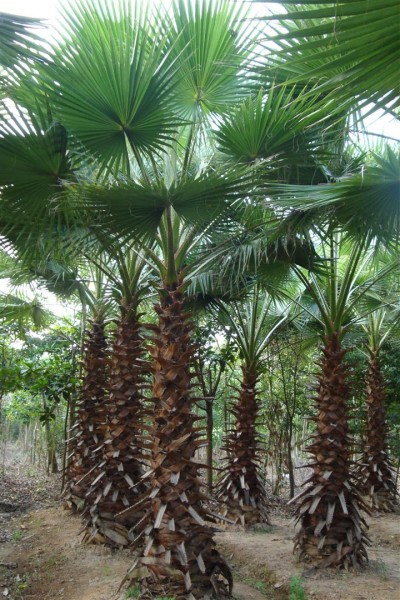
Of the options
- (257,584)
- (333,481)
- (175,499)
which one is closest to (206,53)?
(175,499)

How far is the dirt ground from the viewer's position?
17.4 feet

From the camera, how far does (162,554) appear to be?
448 cm

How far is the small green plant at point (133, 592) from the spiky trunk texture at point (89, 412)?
3.19 meters

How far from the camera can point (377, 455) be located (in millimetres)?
10398

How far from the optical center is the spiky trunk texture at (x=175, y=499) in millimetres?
4438

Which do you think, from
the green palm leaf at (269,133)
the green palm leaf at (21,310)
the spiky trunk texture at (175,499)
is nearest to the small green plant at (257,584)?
the spiky trunk texture at (175,499)

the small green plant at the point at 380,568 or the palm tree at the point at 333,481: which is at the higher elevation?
the palm tree at the point at 333,481

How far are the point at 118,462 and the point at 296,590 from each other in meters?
2.35

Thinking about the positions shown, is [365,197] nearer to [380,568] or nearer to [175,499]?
[175,499]

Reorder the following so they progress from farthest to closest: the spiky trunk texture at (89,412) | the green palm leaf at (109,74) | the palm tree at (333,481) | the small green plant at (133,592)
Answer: the spiky trunk texture at (89,412) → the palm tree at (333,481) → the small green plant at (133,592) → the green palm leaf at (109,74)

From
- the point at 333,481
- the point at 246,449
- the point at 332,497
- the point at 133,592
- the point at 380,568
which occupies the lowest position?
the point at 133,592

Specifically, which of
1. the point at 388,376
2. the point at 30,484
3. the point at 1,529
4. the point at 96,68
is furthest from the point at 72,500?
the point at 388,376

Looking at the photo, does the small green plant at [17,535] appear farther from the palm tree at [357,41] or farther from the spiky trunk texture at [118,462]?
the palm tree at [357,41]

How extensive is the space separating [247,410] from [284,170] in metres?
4.40
